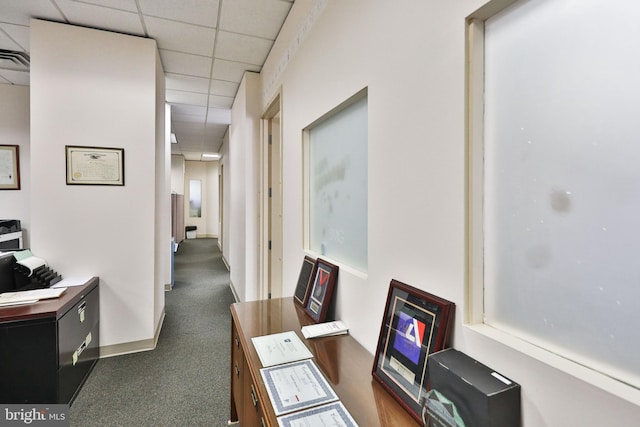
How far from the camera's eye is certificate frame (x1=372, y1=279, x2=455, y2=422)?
0.88 meters

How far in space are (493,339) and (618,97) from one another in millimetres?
611

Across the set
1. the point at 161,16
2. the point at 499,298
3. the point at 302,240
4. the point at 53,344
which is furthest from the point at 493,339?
the point at 161,16

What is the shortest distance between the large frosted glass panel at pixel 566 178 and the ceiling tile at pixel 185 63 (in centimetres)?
312

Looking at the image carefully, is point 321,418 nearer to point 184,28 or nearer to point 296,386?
point 296,386

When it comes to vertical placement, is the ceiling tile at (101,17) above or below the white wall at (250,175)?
above

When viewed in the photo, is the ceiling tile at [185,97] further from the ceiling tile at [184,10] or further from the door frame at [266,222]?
the ceiling tile at [184,10]

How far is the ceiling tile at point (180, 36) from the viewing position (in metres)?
2.54

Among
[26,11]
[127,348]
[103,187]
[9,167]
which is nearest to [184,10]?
[26,11]

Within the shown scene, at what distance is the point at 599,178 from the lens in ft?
2.02

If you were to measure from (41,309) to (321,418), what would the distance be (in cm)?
204

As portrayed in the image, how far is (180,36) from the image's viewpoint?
8.91 feet

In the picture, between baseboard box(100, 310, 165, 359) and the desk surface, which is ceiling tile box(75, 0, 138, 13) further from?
baseboard box(100, 310, 165, 359)

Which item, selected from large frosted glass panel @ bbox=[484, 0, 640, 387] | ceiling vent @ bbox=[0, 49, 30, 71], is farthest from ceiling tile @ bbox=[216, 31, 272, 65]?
large frosted glass panel @ bbox=[484, 0, 640, 387]

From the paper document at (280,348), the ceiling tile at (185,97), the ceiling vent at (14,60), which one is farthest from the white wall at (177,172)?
the paper document at (280,348)
